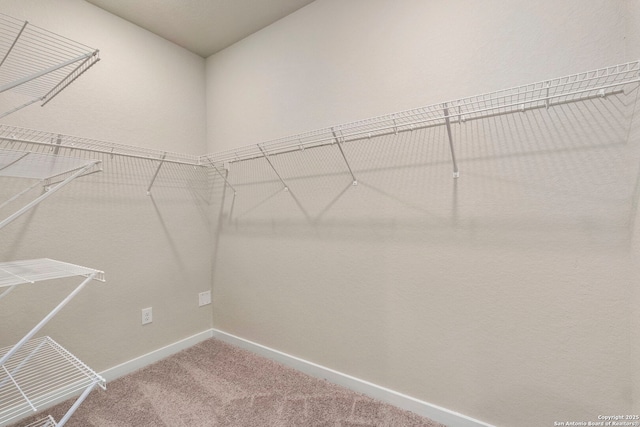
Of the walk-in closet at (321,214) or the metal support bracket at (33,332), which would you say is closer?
the metal support bracket at (33,332)

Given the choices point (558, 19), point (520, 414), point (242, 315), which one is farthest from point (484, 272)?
point (242, 315)

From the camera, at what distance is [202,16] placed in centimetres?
204

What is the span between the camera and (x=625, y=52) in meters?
A: 1.10

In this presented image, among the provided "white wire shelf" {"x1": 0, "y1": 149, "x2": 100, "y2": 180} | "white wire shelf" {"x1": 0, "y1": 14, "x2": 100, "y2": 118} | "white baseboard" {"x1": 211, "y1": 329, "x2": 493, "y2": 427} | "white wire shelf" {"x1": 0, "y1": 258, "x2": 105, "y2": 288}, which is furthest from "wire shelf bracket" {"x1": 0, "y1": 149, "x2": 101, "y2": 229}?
"white baseboard" {"x1": 211, "y1": 329, "x2": 493, "y2": 427}

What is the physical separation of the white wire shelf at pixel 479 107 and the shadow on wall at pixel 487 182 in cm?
4

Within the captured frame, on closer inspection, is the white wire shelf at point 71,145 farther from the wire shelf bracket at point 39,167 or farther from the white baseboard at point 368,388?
the white baseboard at point 368,388

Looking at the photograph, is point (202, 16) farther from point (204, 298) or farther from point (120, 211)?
point (204, 298)

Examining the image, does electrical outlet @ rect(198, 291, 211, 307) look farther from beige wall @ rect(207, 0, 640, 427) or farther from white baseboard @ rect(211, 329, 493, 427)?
beige wall @ rect(207, 0, 640, 427)

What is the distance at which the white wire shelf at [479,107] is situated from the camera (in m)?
1.08

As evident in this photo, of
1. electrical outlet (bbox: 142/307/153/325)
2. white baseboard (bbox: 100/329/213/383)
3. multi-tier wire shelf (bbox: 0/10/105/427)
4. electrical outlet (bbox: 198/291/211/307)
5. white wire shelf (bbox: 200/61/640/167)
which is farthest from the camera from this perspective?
electrical outlet (bbox: 198/291/211/307)

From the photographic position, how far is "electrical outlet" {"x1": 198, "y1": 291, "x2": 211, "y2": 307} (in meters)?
2.46

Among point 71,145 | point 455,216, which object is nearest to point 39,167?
point 71,145

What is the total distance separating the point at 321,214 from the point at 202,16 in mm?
1613

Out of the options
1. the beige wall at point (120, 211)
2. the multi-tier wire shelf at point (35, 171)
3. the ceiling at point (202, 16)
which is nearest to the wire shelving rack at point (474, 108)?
the beige wall at point (120, 211)
